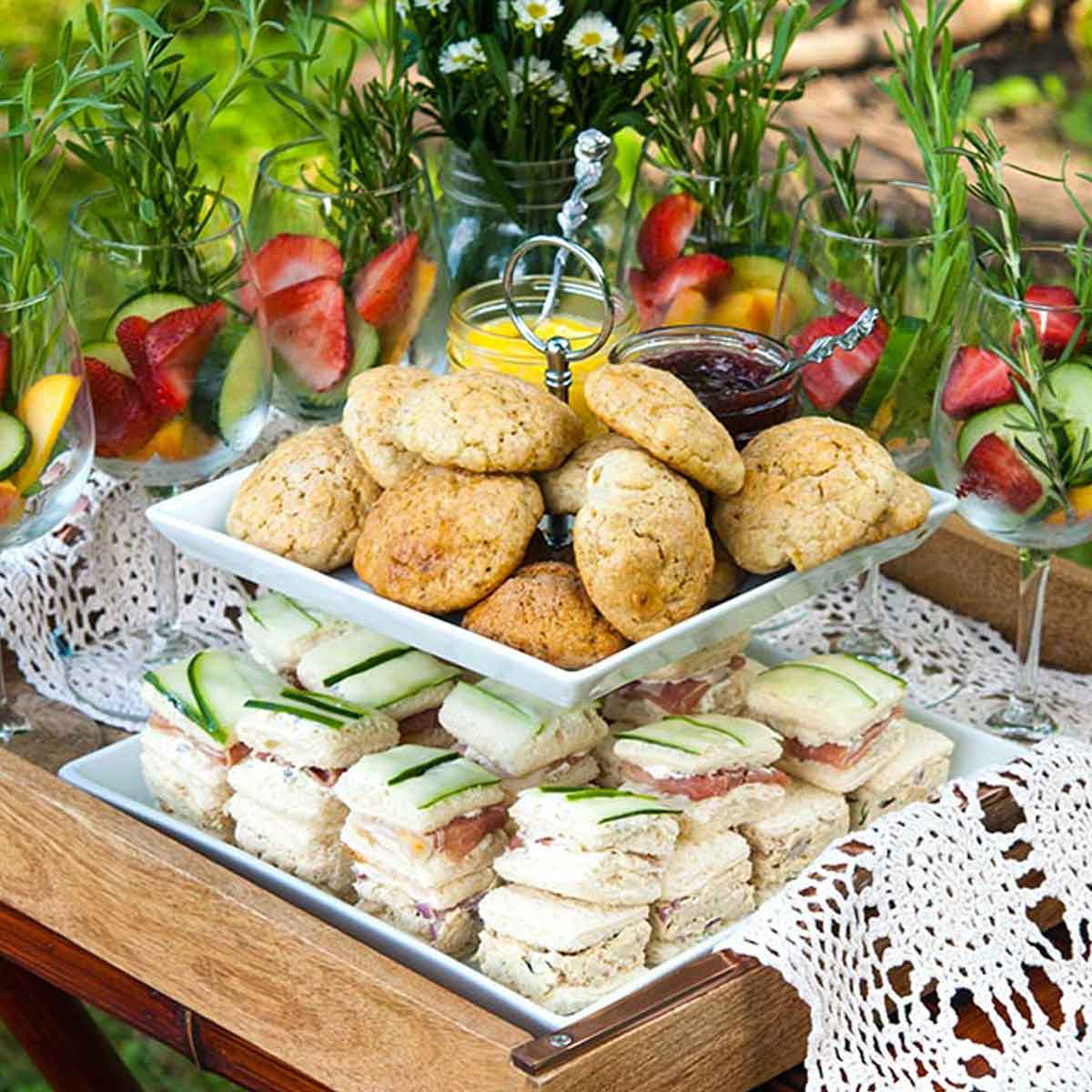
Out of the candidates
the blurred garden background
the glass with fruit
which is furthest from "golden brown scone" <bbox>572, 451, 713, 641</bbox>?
the blurred garden background

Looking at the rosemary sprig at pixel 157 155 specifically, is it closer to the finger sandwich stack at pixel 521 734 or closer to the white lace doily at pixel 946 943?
the finger sandwich stack at pixel 521 734

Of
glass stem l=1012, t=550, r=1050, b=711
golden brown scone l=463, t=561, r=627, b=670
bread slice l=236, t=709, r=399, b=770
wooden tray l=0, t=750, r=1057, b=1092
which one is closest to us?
wooden tray l=0, t=750, r=1057, b=1092

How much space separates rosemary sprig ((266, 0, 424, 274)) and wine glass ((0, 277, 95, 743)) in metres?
0.30

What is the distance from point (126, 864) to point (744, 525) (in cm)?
42

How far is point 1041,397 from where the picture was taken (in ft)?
4.25

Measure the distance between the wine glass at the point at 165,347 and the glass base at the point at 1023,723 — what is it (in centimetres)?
60

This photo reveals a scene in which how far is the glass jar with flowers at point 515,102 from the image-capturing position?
1.60 m

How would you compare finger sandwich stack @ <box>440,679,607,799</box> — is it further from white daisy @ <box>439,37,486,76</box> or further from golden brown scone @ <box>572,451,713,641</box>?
white daisy @ <box>439,37,486,76</box>

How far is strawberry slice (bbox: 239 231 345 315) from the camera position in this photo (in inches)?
61.3

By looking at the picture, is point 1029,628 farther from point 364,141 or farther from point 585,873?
point 364,141

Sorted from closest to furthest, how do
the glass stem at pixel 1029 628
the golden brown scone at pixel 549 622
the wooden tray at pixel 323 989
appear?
1. the wooden tray at pixel 323 989
2. the golden brown scone at pixel 549 622
3. the glass stem at pixel 1029 628

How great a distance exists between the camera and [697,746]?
120cm

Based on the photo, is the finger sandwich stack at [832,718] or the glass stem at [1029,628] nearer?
the finger sandwich stack at [832,718]

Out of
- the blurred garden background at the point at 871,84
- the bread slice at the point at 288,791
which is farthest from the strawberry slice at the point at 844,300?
the blurred garden background at the point at 871,84
